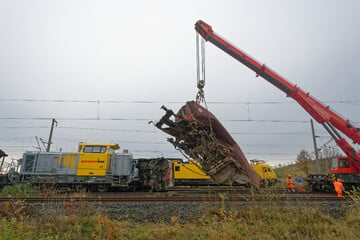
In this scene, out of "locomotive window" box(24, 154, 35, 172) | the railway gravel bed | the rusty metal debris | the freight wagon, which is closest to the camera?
the railway gravel bed

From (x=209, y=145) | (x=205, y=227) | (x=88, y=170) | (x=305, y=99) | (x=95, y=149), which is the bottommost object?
(x=205, y=227)

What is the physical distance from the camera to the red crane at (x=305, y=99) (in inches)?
348

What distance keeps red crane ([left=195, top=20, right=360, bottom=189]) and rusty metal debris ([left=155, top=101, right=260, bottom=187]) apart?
14.6ft

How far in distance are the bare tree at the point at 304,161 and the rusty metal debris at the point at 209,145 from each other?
23.1m

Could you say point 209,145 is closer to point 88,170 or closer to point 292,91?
point 292,91

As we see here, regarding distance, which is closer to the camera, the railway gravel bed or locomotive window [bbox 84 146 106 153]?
the railway gravel bed

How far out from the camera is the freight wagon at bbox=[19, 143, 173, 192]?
1153 cm

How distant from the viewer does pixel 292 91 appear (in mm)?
9445

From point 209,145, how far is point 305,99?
6.03 metres

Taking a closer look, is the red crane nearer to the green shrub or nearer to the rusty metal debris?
the rusty metal debris

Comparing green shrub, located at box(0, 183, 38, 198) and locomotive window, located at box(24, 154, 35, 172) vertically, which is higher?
locomotive window, located at box(24, 154, 35, 172)

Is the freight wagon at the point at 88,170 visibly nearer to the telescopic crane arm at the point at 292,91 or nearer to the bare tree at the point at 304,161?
the telescopic crane arm at the point at 292,91

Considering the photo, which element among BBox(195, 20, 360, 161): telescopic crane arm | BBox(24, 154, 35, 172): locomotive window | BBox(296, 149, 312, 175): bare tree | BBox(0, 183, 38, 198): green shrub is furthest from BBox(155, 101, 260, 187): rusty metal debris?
BBox(296, 149, 312, 175): bare tree

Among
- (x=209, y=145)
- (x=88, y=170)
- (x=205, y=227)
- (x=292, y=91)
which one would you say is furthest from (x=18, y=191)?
(x=292, y=91)
